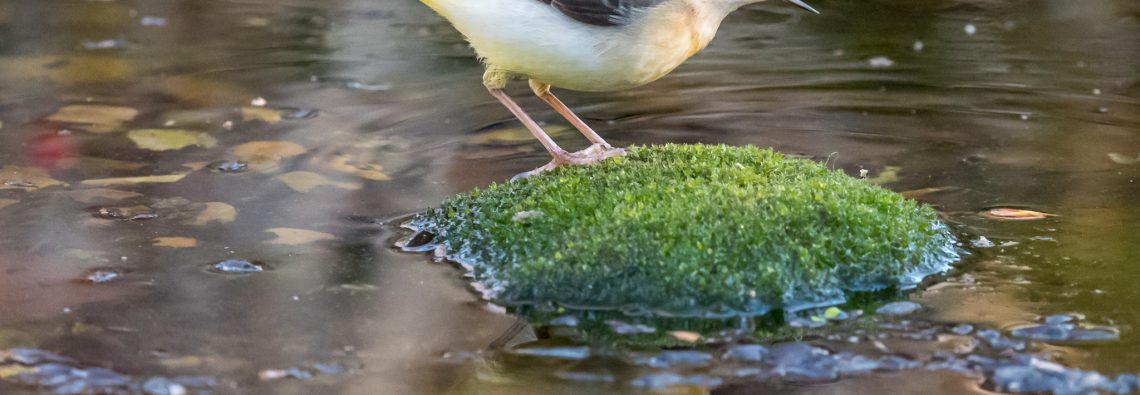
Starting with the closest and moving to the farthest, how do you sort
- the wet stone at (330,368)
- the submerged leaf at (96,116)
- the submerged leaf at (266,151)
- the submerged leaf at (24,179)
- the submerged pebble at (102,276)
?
the wet stone at (330,368)
the submerged pebble at (102,276)
the submerged leaf at (24,179)
the submerged leaf at (266,151)
the submerged leaf at (96,116)

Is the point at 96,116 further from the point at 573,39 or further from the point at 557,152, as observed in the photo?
the point at 573,39

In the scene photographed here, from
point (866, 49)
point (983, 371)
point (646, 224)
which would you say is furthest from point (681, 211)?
→ point (866, 49)

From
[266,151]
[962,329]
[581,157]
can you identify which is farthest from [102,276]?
[962,329]

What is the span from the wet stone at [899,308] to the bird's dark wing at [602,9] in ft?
4.72

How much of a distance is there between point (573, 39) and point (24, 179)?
9.42 ft

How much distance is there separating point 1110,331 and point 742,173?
1.52m

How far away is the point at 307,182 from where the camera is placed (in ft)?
19.3

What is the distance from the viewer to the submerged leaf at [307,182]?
5824mm

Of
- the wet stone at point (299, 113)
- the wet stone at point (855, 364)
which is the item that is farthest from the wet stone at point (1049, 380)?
the wet stone at point (299, 113)

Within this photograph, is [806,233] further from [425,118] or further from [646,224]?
[425,118]

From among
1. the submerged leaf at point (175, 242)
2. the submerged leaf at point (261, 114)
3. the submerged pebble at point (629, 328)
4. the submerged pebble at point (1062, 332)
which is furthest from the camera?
the submerged leaf at point (261, 114)

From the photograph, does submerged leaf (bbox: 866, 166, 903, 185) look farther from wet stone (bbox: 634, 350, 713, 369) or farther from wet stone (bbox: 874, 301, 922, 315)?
wet stone (bbox: 634, 350, 713, 369)

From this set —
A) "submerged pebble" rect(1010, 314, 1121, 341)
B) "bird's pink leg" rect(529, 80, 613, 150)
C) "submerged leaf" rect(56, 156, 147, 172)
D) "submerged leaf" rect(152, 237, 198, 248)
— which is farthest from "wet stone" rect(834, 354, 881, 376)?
"submerged leaf" rect(56, 156, 147, 172)

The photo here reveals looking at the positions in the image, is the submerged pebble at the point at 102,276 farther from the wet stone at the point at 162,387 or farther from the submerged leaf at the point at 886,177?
the submerged leaf at the point at 886,177
